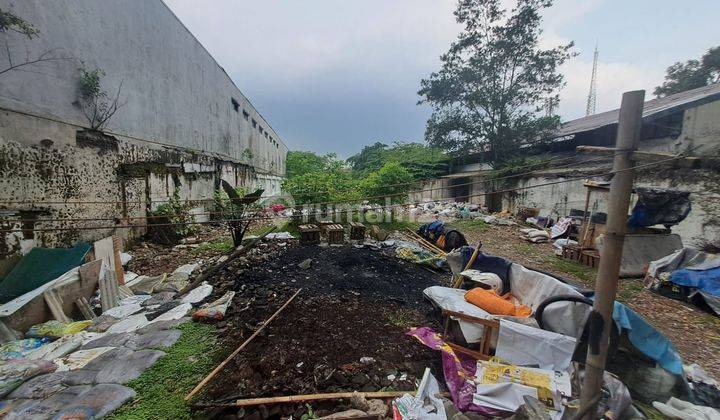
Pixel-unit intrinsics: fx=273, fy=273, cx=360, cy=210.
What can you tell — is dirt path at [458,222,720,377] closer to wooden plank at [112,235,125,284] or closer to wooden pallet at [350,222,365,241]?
wooden pallet at [350,222,365,241]

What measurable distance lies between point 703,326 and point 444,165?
17.6 metres

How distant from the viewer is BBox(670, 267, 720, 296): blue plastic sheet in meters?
4.90

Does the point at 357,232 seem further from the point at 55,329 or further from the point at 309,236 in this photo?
the point at 55,329

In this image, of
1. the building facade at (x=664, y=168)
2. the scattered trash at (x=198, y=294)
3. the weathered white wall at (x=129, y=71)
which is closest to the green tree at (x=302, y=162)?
the weathered white wall at (x=129, y=71)

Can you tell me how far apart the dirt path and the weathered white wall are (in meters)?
10.3

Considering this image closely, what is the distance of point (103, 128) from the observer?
6.06 metres

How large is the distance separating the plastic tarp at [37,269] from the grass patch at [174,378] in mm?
2353

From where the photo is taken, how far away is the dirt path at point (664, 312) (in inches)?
149

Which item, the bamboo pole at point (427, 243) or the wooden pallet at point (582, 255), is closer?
the wooden pallet at point (582, 255)

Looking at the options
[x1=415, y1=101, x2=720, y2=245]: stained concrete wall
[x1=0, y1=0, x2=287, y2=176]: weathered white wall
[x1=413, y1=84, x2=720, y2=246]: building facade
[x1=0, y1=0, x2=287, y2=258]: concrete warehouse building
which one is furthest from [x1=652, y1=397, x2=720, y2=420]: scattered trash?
[x1=0, y1=0, x2=287, y2=176]: weathered white wall

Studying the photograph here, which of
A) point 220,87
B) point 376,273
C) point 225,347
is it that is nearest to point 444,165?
point 220,87

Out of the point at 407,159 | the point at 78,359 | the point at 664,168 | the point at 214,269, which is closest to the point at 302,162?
the point at 407,159

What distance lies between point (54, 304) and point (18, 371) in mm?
1206

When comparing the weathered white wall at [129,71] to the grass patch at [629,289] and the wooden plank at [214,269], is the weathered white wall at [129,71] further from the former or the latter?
the grass patch at [629,289]
